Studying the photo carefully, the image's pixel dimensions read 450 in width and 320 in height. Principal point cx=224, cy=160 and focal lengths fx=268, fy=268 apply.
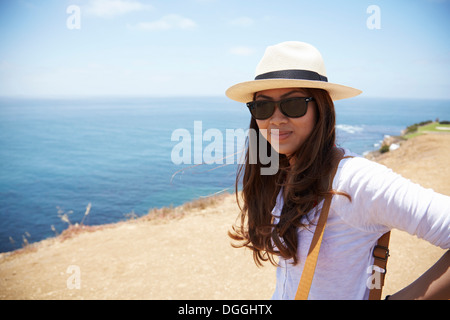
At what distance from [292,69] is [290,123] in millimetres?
292

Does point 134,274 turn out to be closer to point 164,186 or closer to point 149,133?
point 164,186

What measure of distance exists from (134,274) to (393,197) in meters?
5.95

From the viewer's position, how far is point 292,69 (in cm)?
145

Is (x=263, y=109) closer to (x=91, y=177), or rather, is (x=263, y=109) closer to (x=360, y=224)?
(x=360, y=224)

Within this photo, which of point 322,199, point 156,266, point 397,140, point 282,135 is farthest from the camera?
point 397,140

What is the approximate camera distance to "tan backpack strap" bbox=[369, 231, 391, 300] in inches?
47.8

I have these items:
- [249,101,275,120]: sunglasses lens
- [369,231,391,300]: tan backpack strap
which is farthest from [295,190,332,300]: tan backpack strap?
[249,101,275,120]: sunglasses lens

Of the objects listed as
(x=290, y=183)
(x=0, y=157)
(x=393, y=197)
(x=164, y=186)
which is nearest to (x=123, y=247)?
(x=290, y=183)

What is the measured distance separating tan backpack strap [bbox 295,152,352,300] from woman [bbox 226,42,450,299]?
31 mm

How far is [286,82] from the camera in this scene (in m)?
1.44

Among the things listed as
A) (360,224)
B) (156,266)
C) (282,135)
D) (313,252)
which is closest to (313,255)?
(313,252)

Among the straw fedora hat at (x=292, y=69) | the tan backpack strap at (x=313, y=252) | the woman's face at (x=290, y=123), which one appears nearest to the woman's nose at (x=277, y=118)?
the woman's face at (x=290, y=123)

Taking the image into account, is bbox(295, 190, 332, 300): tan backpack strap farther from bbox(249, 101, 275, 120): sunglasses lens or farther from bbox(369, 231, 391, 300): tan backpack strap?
bbox(249, 101, 275, 120): sunglasses lens

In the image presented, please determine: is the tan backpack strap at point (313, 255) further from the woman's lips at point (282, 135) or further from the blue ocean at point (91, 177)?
the blue ocean at point (91, 177)
